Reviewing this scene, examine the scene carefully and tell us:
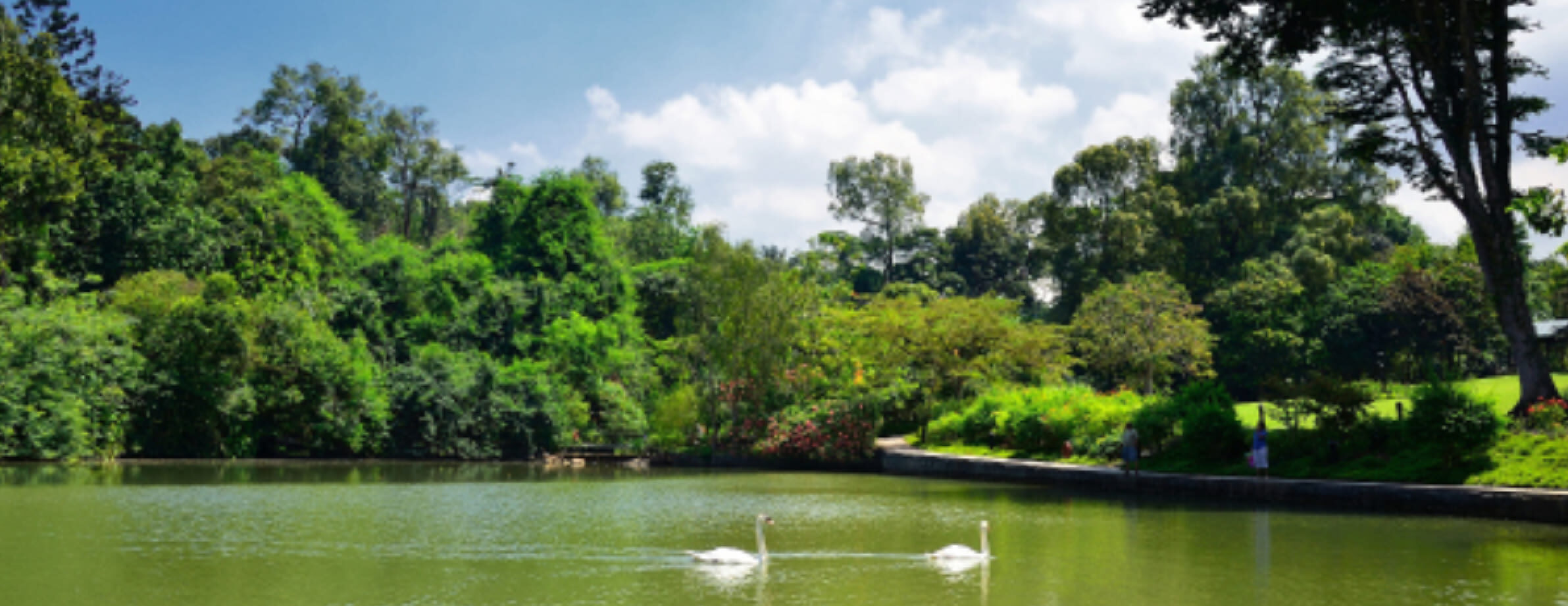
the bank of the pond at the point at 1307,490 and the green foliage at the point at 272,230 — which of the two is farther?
the green foliage at the point at 272,230

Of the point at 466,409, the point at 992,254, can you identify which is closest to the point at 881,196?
the point at 992,254

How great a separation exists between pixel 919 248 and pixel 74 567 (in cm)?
6346

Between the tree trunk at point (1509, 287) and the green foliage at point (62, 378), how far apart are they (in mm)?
33096

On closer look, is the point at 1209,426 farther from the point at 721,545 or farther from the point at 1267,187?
the point at 1267,187

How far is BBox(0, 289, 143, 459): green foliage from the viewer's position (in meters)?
→ 30.0

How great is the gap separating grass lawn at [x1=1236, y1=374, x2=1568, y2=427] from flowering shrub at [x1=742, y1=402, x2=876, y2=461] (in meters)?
10.5

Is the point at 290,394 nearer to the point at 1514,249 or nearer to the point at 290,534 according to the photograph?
the point at 290,534

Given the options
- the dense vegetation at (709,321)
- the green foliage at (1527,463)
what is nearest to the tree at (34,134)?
the dense vegetation at (709,321)

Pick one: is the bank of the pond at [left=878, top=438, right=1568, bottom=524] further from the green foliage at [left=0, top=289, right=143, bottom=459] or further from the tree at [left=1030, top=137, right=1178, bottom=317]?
the tree at [left=1030, top=137, right=1178, bottom=317]

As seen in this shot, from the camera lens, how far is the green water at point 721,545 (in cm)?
1108

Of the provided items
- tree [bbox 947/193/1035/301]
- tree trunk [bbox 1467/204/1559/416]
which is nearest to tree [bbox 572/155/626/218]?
tree [bbox 947/193/1035/301]

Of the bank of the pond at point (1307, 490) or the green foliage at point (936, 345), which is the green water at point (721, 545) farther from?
the green foliage at point (936, 345)

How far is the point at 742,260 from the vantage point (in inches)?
1574

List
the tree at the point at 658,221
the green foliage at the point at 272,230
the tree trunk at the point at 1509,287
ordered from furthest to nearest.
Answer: the tree at the point at 658,221 < the green foliage at the point at 272,230 < the tree trunk at the point at 1509,287
